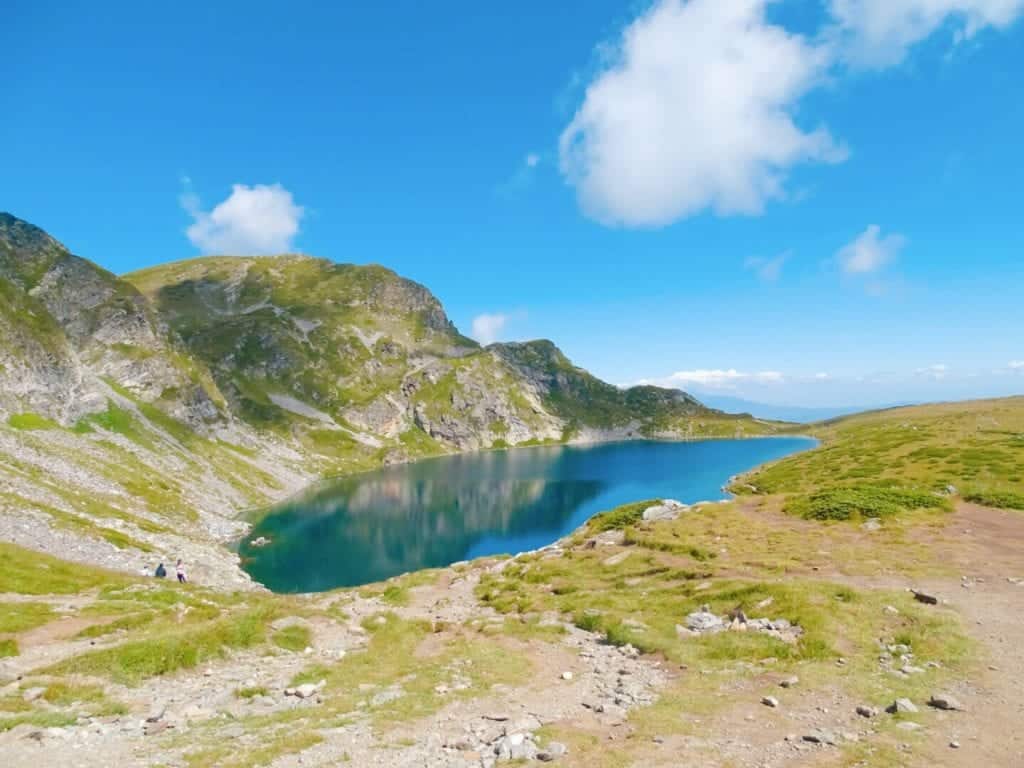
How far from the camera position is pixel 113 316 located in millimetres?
187500

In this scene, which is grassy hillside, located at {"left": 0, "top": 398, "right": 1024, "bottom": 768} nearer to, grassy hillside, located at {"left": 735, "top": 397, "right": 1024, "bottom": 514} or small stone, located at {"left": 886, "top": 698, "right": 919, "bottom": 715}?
small stone, located at {"left": 886, "top": 698, "right": 919, "bottom": 715}

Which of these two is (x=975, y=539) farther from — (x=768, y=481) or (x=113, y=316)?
(x=113, y=316)

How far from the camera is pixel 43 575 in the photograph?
1690 inches

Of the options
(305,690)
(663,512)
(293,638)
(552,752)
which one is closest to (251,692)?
(305,690)

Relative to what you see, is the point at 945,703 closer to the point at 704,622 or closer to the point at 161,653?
the point at 704,622

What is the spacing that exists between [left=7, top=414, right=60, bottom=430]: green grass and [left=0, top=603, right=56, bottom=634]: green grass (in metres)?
99.3

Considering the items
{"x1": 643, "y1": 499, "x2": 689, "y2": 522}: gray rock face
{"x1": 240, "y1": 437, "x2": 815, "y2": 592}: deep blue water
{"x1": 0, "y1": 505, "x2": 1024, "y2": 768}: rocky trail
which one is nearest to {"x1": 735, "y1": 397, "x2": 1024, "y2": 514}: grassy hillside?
{"x1": 643, "y1": 499, "x2": 689, "y2": 522}: gray rock face

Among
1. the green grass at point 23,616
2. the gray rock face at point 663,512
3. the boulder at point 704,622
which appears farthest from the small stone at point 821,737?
the gray rock face at point 663,512

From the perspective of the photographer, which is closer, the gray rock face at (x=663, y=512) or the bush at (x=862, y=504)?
the bush at (x=862, y=504)

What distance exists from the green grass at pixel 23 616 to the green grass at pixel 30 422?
9927 cm

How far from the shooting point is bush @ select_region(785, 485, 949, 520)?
56.0m

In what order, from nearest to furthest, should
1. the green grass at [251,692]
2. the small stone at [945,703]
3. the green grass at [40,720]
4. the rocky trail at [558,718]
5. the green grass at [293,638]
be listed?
the rocky trail at [558,718] < the green grass at [40,720] < the small stone at [945,703] < the green grass at [251,692] < the green grass at [293,638]

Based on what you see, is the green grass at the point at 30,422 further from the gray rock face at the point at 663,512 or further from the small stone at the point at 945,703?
the small stone at the point at 945,703

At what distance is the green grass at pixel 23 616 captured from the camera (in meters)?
28.0
